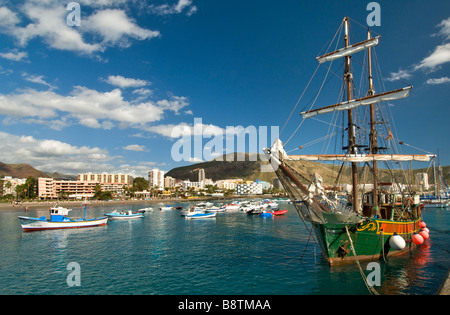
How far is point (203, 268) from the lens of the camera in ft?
75.2

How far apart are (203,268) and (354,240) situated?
1296cm

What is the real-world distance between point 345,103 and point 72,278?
98.2ft

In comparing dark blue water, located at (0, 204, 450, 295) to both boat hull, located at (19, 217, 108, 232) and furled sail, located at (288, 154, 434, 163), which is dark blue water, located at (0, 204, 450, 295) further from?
boat hull, located at (19, 217, 108, 232)

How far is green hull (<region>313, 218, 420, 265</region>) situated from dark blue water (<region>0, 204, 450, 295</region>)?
3.26 feet

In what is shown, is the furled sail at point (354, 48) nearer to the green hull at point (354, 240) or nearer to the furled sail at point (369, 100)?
the furled sail at point (369, 100)

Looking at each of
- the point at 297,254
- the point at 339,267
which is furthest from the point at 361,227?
the point at 297,254

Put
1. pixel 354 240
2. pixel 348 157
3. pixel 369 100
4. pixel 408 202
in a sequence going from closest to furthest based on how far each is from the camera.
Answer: pixel 354 240, pixel 348 157, pixel 369 100, pixel 408 202

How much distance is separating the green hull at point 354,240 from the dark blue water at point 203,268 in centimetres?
99

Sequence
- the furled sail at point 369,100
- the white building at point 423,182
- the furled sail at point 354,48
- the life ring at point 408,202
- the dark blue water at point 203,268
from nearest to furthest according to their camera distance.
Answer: the dark blue water at point 203,268 → the furled sail at point 369,100 → the furled sail at point 354,48 → the life ring at point 408,202 → the white building at point 423,182

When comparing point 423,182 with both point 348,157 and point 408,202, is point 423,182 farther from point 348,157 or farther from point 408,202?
point 348,157

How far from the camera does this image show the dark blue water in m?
18.0

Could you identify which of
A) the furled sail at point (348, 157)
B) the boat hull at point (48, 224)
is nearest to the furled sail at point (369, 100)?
the furled sail at point (348, 157)

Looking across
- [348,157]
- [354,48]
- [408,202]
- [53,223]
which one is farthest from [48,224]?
[408,202]

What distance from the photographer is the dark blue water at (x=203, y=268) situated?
18.0 m
